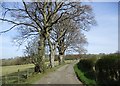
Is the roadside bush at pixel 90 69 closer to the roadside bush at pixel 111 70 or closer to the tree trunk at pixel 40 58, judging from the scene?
the roadside bush at pixel 111 70

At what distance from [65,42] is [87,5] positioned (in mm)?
36988

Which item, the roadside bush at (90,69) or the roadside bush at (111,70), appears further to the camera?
the roadside bush at (90,69)

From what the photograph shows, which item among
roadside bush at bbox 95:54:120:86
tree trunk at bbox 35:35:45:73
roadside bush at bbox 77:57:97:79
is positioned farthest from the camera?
tree trunk at bbox 35:35:45:73

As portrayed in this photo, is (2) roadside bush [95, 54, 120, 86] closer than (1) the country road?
Yes

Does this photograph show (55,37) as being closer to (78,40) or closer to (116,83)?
(78,40)

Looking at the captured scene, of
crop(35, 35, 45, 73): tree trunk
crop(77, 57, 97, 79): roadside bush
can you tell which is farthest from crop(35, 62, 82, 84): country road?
crop(35, 35, 45, 73): tree trunk

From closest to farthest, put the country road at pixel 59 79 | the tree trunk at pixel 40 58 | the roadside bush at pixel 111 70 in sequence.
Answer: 1. the roadside bush at pixel 111 70
2. the country road at pixel 59 79
3. the tree trunk at pixel 40 58

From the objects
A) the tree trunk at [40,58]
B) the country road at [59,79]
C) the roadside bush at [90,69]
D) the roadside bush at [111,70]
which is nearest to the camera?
the roadside bush at [111,70]

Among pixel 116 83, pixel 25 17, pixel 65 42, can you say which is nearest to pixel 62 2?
pixel 25 17

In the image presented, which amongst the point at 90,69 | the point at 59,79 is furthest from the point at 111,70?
the point at 90,69

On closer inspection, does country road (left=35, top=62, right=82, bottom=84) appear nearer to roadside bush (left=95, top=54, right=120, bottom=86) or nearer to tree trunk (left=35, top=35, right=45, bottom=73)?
roadside bush (left=95, top=54, right=120, bottom=86)

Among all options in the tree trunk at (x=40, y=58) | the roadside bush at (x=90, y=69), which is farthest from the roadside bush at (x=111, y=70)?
the tree trunk at (x=40, y=58)

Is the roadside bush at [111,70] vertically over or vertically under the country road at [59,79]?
over

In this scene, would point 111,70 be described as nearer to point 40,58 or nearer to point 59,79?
point 59,79
